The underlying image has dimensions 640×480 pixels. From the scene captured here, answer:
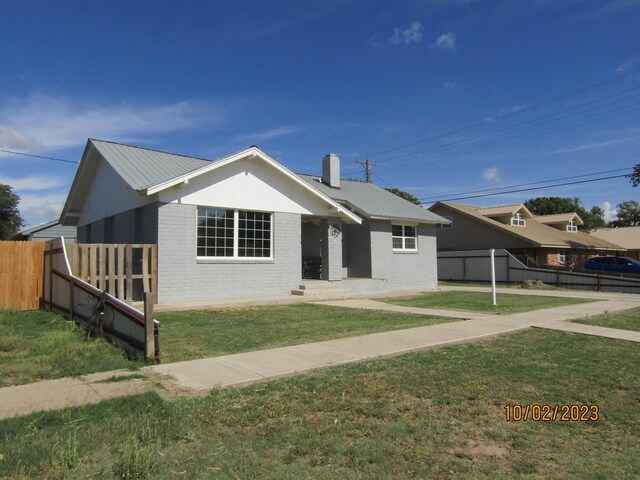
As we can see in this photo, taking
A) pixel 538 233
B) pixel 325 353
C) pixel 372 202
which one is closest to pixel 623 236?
pixel 538 233

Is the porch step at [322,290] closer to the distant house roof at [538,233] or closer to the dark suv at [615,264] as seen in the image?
the distant house roof at [538,233]

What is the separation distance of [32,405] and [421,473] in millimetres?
4006

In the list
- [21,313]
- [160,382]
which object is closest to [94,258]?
[21,313]

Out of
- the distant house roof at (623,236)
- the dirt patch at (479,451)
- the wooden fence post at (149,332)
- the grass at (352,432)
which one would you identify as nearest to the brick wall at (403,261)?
the wooden fence post at (149,332)

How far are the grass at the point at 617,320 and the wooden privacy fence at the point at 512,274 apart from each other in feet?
44.9

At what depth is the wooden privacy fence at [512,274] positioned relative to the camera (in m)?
25.8

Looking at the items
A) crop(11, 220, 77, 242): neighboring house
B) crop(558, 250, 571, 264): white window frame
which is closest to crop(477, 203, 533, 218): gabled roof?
crop(558, 250, 571, 264): white window frame

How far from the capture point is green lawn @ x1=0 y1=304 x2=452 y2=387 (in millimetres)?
6898

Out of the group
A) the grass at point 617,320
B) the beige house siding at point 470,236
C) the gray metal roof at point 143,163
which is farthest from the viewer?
the beige house siding at point 470,236

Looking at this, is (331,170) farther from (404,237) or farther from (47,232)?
(47,232)

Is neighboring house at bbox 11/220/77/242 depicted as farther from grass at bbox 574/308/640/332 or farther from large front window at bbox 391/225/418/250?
grass at bbox 574/308/640/332

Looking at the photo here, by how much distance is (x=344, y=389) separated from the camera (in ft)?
18.9

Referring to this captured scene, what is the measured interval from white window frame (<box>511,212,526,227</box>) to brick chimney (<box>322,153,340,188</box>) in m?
19.1

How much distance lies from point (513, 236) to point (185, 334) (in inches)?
1195
